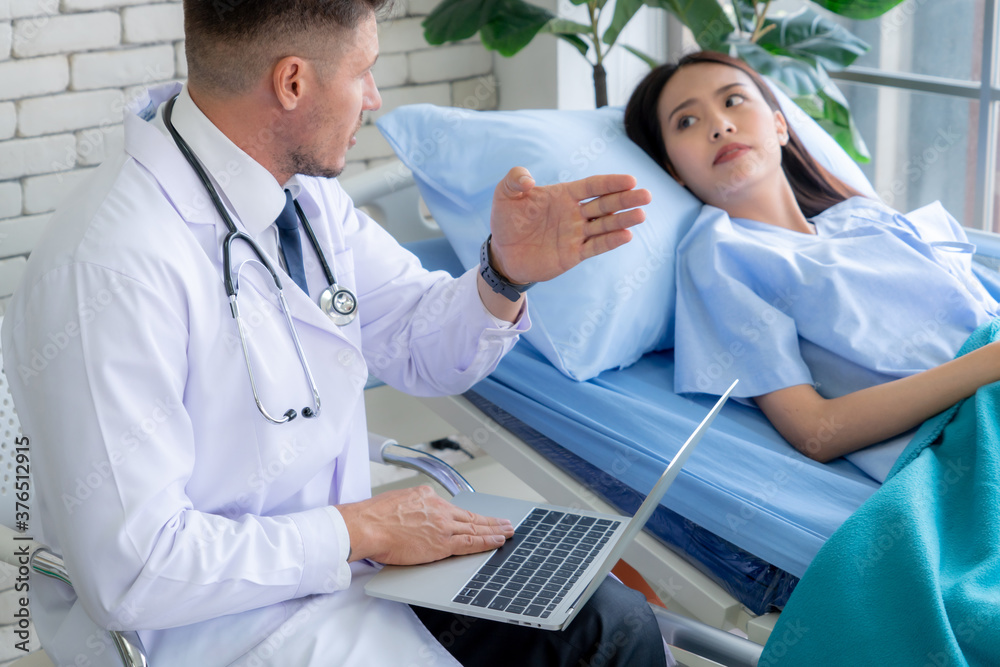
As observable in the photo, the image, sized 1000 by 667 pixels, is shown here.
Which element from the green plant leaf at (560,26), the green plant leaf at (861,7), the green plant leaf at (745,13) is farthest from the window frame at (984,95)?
→ the green plant leaf at (560,26)

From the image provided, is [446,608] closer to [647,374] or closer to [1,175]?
[647,374]

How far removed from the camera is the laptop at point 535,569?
98 centimetres

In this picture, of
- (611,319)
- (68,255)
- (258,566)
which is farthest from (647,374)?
(68,255)

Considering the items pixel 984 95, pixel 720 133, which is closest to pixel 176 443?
pixel 720 133

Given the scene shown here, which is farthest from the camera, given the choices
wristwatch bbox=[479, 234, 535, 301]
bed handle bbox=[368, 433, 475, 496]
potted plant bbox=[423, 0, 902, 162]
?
potted plant bbox=[423, 0, 902, 162]

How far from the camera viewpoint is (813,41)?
2242mm

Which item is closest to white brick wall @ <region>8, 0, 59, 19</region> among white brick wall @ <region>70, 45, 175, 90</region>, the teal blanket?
white brick wall @ <region>70, 45, 175, 90</region>

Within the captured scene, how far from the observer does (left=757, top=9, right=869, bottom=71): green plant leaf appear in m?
2.21

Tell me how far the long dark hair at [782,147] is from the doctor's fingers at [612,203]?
732mm

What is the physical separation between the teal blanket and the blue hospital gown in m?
0.32

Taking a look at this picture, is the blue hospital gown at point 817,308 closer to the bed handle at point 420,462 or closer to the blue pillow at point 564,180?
the blue pillow at point 564,180

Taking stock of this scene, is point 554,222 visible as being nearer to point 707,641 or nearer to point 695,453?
point 695,453

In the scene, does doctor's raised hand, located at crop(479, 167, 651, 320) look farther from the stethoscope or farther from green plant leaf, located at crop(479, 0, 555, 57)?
green plant leaf, located at crop(479, 0, 555, 57)

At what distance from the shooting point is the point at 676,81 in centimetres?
185
